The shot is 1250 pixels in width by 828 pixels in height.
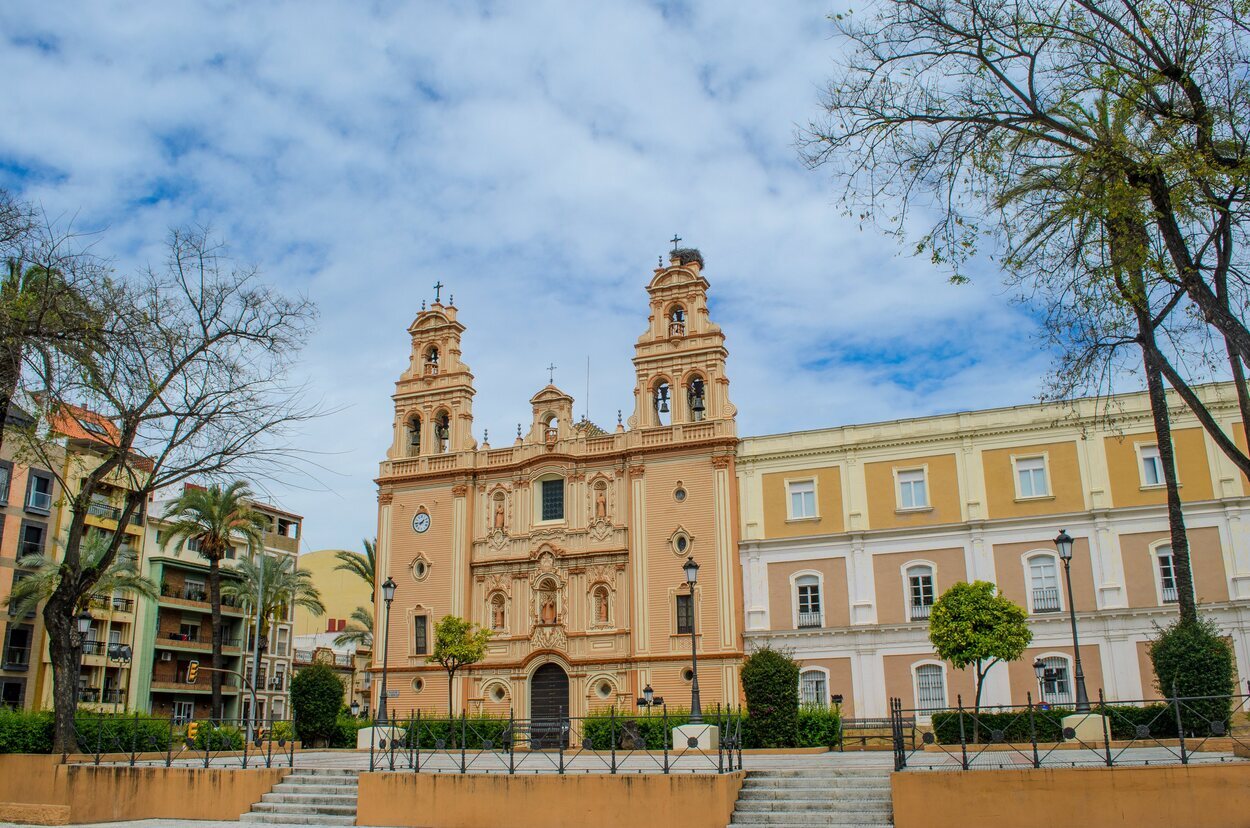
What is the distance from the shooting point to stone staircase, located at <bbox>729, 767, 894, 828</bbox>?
1545 centimetres

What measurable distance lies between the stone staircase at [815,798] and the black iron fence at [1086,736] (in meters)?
0.71

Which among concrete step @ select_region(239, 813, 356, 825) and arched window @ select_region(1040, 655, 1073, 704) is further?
arched window @ select_region(1040, 655, 1073, 704)

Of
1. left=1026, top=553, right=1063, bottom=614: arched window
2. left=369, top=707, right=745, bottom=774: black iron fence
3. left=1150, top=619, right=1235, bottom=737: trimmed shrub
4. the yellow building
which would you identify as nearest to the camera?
left=369, top=707, right=745, bottom=774: black iron fence

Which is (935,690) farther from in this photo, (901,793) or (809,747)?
(901,793)

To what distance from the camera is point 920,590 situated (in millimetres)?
36062

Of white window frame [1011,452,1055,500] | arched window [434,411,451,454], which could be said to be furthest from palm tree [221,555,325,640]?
white window frame [1011,452,1055,500]

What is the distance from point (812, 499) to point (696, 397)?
6357mm

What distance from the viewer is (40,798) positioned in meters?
19.8

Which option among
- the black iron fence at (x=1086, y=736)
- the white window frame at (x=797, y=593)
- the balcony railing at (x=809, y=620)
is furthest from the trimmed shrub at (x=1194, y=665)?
the balcony railing at (x=809, y=620)

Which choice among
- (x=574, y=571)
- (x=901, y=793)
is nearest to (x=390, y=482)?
(x=574, y=571)

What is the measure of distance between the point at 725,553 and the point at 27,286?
25.5 metres

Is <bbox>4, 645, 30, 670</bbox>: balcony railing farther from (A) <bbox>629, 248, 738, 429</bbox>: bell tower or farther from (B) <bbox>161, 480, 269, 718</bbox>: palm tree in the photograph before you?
(A) <bbox>629, 248, 738, 429</bbox>: bell tower

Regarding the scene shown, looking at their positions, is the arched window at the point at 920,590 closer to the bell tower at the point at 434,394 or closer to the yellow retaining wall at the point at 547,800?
the bell tower at the point at 434,394

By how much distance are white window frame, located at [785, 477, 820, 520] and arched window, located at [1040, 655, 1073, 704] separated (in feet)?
29.1
